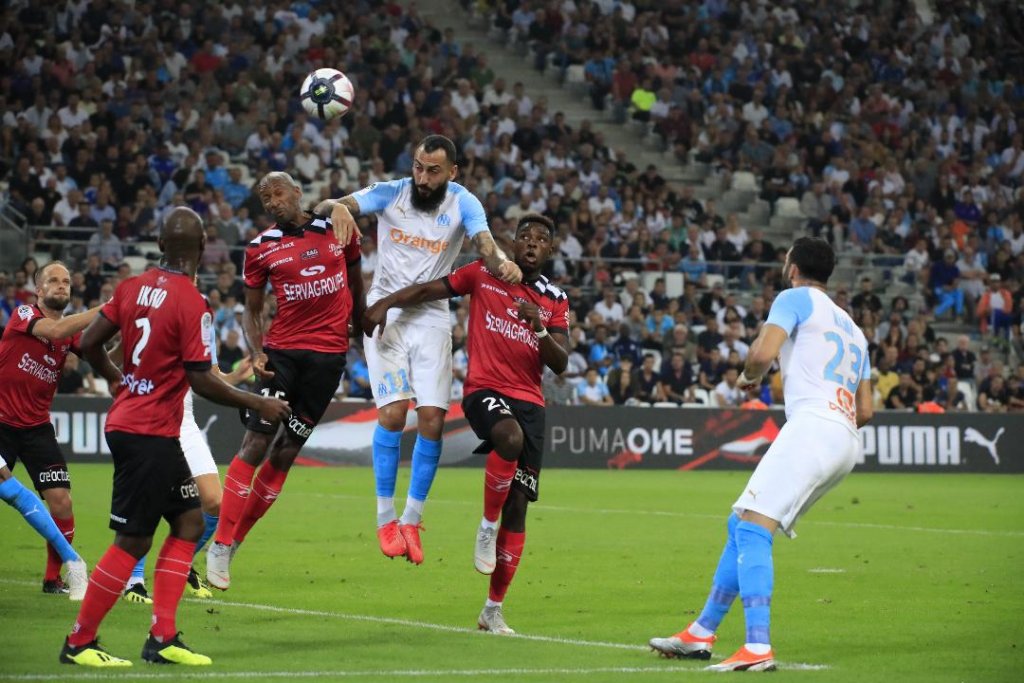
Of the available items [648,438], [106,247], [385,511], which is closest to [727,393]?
[648,438]

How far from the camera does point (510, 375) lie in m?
10.7

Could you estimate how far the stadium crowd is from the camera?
27.5m

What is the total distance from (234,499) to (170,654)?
2.65 metres

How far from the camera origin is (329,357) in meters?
11.3

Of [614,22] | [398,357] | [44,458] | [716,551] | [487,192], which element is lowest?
[716,551]

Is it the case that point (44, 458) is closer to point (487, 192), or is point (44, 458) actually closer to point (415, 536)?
point (415, 536)

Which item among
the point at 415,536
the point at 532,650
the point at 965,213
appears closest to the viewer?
the point at 532,650

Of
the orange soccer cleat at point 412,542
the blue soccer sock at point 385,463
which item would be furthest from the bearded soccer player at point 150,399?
the blue soccer sock at point 385,463

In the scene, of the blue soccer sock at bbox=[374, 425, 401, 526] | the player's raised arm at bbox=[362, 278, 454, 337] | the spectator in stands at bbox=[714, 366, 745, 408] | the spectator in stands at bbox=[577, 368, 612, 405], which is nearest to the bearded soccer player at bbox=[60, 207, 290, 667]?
the player's raised arm at bbox=[362, 278, 454, 337]

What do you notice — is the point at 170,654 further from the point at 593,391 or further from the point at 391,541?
the point at 593,391

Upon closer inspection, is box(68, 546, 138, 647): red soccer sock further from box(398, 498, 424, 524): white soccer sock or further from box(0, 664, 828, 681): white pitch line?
box(398, 498, 424, 524): white soccer sock

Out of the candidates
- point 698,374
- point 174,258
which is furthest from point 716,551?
point 698,374

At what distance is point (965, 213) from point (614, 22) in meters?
9.42

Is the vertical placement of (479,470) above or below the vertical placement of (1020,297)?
below
